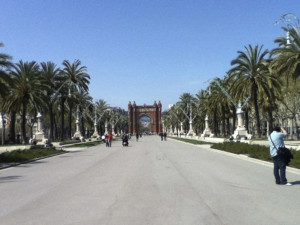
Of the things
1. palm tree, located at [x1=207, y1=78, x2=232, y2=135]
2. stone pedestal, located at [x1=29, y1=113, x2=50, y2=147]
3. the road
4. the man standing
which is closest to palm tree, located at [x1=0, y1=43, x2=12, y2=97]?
stone pedestal, located at [x1=29, y1=113, x2=50, y2=147]

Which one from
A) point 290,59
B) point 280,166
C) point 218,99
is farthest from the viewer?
point 218,99

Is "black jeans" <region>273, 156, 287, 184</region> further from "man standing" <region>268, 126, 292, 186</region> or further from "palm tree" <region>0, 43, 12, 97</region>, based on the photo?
"palm tree" <region>0, 43, 12, 97</region>

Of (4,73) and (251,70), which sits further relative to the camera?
(251,70)

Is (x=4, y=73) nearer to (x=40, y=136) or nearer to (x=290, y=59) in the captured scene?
(x=40, y=136)

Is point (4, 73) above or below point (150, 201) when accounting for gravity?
above

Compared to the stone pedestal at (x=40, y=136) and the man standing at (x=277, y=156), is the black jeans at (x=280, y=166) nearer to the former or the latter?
the man standing at (x=277, y=156)

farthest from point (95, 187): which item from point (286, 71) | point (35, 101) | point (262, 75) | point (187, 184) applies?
point (35, 101)

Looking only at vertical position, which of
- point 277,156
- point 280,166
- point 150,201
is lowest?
point 150,201

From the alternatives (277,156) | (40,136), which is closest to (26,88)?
(40,136)

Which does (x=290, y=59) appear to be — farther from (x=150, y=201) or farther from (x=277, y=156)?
(x=150, y=201)

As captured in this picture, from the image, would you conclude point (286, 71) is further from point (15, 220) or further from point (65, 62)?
point (65, 62)

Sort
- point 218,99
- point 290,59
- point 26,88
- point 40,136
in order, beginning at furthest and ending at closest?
point 218,99, point 26,88, point 40,136, point 290,59

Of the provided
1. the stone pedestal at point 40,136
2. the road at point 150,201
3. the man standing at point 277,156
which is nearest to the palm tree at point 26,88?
the stone pedestal at point 40,136

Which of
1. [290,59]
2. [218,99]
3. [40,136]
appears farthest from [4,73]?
[218,99]
